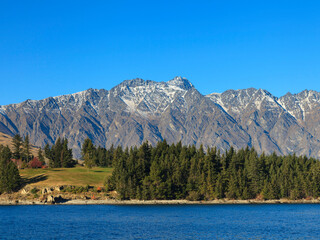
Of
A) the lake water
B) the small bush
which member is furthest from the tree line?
Result: the small bush

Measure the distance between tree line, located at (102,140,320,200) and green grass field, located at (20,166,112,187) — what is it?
1337cm

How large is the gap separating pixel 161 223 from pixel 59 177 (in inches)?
3385

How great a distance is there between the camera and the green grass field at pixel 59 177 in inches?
6870

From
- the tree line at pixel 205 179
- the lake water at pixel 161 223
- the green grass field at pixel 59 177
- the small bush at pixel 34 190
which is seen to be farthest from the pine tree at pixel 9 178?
the tree line at pixel 205 179

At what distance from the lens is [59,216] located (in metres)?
119

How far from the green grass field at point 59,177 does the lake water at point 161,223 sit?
34.1m

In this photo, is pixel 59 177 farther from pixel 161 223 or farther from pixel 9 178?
pixel 161 223

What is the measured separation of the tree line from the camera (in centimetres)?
16200

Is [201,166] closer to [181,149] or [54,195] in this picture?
[181,149]

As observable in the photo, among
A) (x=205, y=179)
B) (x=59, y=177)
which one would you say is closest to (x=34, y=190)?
(x=59, y=177)

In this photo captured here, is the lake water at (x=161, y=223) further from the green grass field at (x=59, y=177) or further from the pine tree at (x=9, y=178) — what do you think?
the green grass field at (x=59, y=177)

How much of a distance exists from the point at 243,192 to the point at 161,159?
1329 inches

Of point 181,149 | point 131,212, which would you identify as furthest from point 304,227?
point 181,149

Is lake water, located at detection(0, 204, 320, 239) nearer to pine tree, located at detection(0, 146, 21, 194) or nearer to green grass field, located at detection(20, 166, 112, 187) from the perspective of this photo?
pine tree, located at detection(0, 146, 21, 194)
